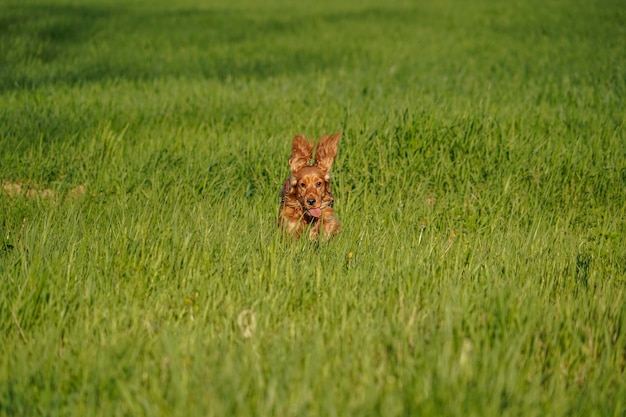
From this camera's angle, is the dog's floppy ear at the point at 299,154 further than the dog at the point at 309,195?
Yes

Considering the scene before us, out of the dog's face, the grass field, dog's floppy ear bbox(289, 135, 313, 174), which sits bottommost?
the grass field

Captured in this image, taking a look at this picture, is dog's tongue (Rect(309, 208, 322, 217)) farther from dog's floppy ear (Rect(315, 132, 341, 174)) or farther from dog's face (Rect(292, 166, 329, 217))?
dog's floppy ear (Rect(315, 132, 341, 174))

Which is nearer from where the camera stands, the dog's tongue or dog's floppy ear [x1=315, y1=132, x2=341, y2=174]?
the dog's tongue

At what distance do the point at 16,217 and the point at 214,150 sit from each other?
205 centimetres

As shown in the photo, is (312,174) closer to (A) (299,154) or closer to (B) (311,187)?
(B) (311,187)

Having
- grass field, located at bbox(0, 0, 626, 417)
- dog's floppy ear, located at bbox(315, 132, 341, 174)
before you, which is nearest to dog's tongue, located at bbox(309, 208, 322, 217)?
grass field, located at bbox(0, 0, 626, 417)

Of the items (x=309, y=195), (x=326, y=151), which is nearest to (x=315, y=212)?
(x=309, y=195)

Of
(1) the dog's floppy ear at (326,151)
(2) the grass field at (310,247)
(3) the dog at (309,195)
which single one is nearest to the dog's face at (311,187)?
(3) the dog at (309,195)

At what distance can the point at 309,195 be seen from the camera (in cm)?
444

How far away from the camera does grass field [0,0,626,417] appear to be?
2.60m

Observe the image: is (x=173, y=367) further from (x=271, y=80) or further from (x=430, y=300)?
(x=271, y=80)

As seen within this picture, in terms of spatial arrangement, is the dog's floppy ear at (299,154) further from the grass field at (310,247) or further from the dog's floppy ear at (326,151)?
the grass field at (310,247)

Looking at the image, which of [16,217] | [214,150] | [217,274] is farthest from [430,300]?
[214,150]

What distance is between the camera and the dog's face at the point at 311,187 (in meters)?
4.43
